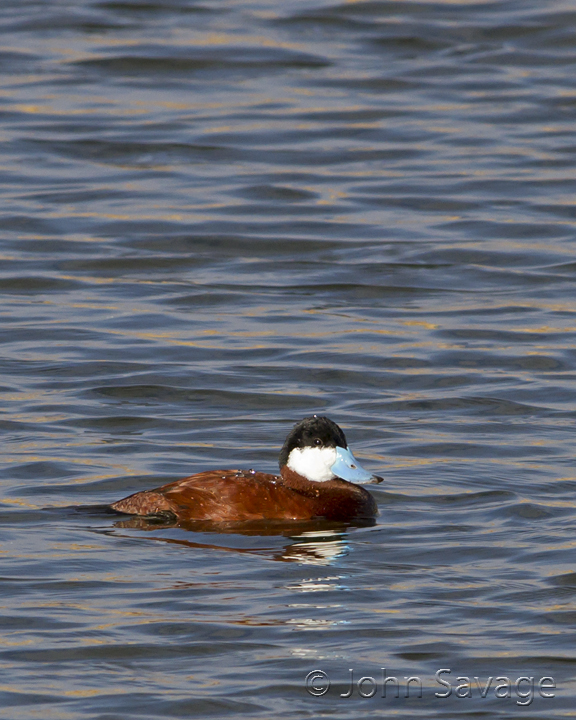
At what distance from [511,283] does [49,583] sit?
7.04 m

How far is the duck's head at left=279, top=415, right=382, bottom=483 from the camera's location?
8188 millimetres

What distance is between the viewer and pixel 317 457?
820 centimetres

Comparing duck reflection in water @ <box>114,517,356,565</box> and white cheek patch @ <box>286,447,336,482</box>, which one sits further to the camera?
white cheek patch @ <box>286,447,336,482</box>

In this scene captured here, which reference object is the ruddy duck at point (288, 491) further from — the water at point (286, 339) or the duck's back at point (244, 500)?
the water at point (286, 339)

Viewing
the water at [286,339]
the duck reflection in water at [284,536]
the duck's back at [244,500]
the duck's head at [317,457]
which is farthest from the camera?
the duck's head at [317,457]

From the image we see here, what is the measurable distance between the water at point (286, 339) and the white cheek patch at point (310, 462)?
0.45 m

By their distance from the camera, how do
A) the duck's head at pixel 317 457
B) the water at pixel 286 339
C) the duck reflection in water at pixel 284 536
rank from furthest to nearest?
the duck's head at pixel 317 457 → the duck reflection in water at pixel 284 536 → the water at pixel 286 339

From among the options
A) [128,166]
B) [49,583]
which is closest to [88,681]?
[49,583]

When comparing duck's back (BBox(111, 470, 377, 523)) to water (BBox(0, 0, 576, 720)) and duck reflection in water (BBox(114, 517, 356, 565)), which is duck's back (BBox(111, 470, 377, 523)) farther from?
water (BBox(0, 0, 576, 720))

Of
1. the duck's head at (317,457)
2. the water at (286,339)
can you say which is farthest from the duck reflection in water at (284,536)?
the duck's head at (317,457)

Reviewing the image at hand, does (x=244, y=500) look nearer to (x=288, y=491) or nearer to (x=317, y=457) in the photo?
(x=288, y=491)

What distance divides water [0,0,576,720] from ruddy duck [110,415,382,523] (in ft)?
0.55

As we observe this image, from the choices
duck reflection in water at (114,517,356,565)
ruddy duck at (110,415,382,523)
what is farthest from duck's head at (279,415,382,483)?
duck reflection in water at (114,517,356,565)

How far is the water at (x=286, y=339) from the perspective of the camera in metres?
6.21
